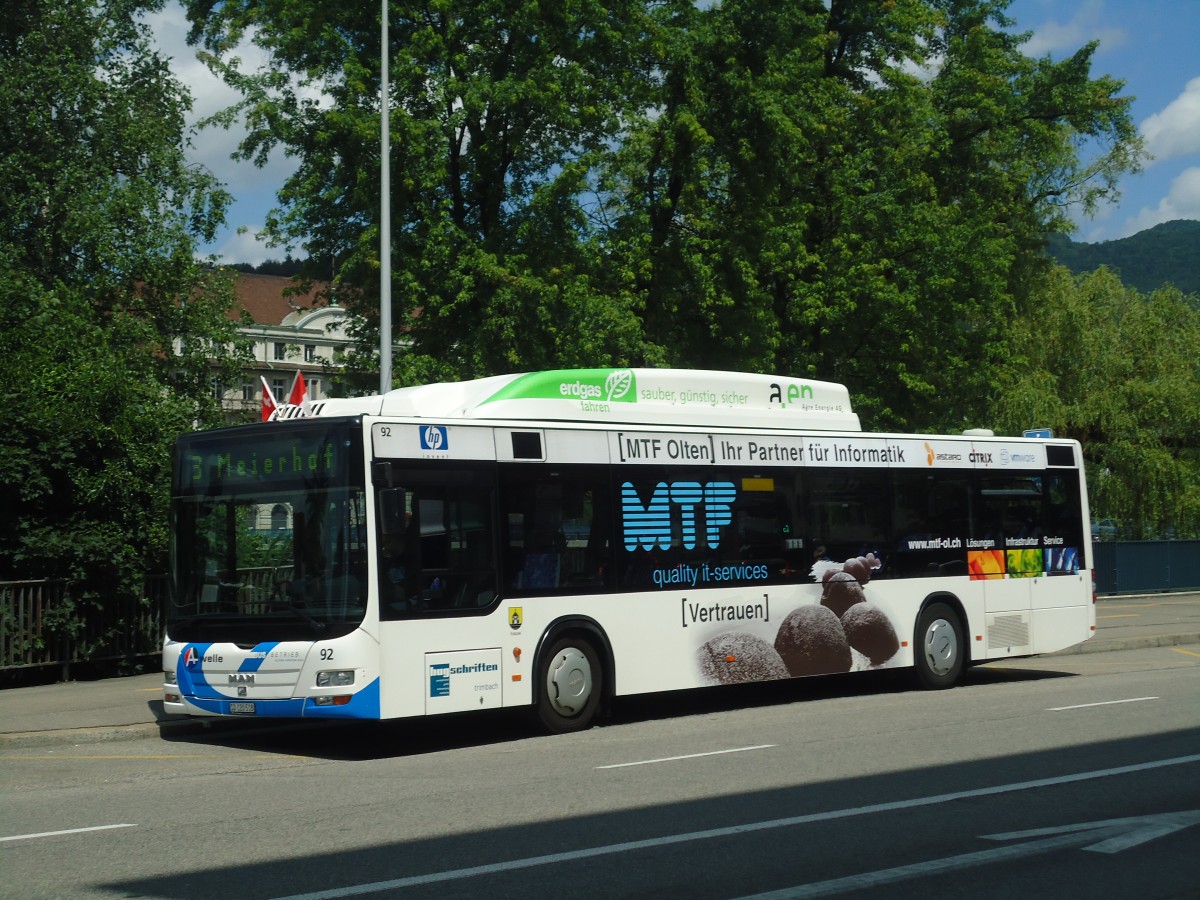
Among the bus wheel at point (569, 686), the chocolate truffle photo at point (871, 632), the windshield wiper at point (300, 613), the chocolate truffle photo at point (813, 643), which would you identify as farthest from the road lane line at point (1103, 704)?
the windshield wiper at point (300, 613)

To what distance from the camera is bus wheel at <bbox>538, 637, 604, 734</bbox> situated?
13.0 meters

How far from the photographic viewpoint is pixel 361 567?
1160 centimetres

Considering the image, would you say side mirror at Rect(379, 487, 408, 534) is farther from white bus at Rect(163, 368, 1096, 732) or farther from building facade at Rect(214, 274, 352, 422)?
building facade at Rect(214, 274, 352, 422)

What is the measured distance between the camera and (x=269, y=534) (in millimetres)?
12125

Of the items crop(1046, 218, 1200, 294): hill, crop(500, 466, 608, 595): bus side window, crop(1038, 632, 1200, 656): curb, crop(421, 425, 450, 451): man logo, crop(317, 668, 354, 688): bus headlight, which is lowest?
Answer: crop(1038, 632, 1200, 656): curb

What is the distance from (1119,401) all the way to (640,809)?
110ft

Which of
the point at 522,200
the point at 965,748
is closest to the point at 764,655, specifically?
the point at 965,748

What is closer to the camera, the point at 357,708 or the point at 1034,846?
the point at 1034,846

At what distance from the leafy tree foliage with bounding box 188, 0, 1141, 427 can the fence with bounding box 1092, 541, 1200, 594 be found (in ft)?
28.3

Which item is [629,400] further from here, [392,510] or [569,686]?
[392,510]

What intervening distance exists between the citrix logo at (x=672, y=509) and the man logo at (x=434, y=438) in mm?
2196

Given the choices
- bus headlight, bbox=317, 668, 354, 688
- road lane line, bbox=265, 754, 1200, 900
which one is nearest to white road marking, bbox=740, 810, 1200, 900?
road lane line, bbox=265, 754, 1200, 900

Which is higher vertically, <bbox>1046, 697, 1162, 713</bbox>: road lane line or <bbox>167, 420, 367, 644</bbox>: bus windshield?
<bbox>167, 420, 367, 644</bbox>: bus windshield

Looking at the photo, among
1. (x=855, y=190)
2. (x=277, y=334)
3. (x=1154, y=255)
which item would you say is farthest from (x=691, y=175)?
(x=1154, y=255)
